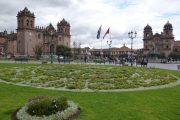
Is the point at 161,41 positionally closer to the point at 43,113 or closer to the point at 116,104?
the point at 116,104

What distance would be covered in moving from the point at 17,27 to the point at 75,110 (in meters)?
117

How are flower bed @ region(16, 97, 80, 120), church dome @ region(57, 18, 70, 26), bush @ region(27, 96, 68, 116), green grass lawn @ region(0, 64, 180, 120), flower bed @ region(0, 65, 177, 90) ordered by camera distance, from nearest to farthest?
1. flower bed @ region(16, 97, 80, 120)
2. bush @ region(27, 96, 68, 116)
3. green grass lawn @ region(0, 64, 180, 120)
4. flower bed @ region(0, 65, 177, 90)
5. church dome @ region(57, 18, 70, 26)

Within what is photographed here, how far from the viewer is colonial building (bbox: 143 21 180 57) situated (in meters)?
157

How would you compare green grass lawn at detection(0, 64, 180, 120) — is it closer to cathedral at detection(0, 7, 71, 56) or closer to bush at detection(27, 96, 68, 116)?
bush at detection(27, 96, 68, 116)

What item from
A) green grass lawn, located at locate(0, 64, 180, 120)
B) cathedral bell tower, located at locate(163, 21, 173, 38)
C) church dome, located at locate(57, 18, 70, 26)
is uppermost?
church dome, located at locate(57, 18, 70, 26)

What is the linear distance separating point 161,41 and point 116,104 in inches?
6035

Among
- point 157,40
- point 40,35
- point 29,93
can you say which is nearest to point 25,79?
point 29,93

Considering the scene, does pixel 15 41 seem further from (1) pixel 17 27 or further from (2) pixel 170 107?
(2) pixel 170 107

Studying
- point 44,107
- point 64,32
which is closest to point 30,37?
point 64,32

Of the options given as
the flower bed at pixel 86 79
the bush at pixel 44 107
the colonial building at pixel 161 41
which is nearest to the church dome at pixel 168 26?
the colonial building at pixel 161 41

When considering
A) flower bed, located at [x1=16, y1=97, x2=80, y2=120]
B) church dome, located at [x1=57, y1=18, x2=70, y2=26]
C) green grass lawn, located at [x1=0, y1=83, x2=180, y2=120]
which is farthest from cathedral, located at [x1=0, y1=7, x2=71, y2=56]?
flower bed, located at [x1=16, y1=97, x2=80, y2=120]

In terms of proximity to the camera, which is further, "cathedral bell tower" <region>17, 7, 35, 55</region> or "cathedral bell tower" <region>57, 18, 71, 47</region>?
"cathedral bell tower" <region>57, 18, 71, 47</region>

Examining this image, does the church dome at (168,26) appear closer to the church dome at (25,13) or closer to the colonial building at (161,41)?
the colonial building at (161,41)

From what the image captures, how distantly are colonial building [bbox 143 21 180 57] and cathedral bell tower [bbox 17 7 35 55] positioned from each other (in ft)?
205
